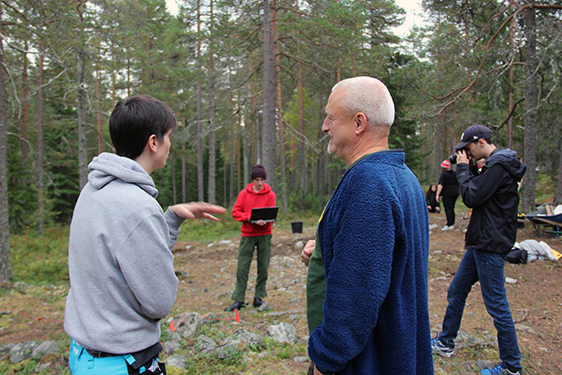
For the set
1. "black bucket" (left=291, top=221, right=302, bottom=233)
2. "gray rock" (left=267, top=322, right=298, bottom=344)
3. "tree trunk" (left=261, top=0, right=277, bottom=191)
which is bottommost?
"black bucket" (left=291, top=221, right=302, bottom=233)

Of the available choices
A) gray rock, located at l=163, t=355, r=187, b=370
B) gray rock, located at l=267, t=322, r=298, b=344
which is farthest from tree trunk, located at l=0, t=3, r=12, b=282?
gray rock, located at l=267, t=322, r=298, b=344

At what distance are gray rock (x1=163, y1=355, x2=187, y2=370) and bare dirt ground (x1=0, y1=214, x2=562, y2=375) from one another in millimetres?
441

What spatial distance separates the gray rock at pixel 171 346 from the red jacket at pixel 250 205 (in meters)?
2.12

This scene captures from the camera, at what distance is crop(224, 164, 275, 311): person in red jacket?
5.62 meters

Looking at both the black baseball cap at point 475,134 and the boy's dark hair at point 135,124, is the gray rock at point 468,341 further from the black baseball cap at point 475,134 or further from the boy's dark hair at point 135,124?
the boy's dark hair at point 135,124

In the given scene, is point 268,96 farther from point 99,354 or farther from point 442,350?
point 99,354

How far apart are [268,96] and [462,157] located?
9.31m

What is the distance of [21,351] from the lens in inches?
145

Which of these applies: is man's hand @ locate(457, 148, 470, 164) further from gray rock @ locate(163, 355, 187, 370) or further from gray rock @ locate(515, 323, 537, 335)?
gray rock @ locate(163, 355, 187, 370)

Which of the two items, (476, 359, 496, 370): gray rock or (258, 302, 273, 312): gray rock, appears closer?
(476, 359, 496, 370): gray rock

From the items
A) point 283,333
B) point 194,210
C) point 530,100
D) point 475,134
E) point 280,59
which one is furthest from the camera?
point 280,59

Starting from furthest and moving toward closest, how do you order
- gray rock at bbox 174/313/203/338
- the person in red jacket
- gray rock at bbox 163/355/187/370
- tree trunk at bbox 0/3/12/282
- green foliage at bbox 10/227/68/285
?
green foliage at bbox 10/227/68/285
tree trunk at bbox 0/3/12/282
the person in red jacket
gray rock at bbox 174/313/203/338
gray rock at bbox 163/355/187/370

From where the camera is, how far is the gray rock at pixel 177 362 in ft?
11.1

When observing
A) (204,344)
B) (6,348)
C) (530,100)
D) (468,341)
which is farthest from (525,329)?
(530,100)
